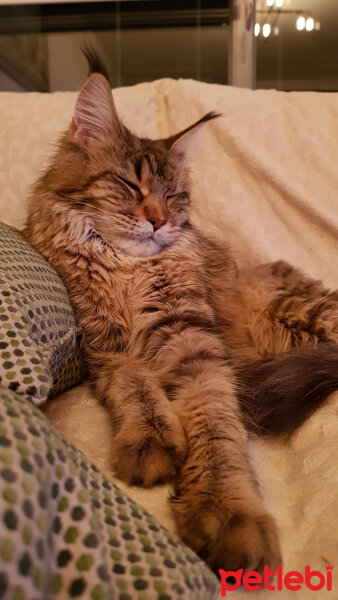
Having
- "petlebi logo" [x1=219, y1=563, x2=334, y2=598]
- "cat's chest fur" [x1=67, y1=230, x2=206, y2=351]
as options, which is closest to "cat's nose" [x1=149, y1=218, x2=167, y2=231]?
"cat's chest fur" [x1=67, y1=230, x2=206, y2=351]

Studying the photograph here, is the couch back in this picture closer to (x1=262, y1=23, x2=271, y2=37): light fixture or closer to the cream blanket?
the cream blanket

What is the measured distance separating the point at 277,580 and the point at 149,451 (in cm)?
33

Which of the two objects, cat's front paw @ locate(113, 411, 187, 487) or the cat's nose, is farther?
the cat's nose

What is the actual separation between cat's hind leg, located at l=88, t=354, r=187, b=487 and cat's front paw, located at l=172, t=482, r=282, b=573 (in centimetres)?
14

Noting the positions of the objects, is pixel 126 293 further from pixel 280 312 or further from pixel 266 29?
pixel 266 29

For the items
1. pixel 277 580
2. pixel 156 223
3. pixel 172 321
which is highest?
pixel 156 223

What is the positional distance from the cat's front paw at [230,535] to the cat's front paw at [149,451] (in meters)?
0.13

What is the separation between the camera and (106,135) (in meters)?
1.44

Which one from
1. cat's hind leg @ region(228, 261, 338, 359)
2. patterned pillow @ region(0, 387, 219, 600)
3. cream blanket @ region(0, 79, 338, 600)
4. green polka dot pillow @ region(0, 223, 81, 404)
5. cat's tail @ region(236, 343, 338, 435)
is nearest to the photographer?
patterned pillow @ region(0, 387, 219, 600)

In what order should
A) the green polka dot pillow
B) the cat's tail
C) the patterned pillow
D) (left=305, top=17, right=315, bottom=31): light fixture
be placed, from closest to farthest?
the patterned pillow, the green polka dot pillow, the cat's tail, (left=305, top=17, right=315, bottom=31): light fixture

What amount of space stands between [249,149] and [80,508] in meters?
1.64

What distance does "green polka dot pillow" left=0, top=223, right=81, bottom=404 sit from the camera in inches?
33.2

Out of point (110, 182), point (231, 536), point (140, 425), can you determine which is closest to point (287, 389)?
point (140, 425)

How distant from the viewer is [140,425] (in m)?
0.98
